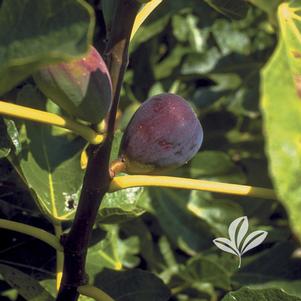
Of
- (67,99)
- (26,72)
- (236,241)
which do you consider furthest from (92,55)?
(236,241)

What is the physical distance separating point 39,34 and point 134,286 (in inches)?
21.1

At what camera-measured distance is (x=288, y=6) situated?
0.89 metres

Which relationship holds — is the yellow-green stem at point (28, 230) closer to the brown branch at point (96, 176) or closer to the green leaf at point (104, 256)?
the brown branch at point (96, 176)

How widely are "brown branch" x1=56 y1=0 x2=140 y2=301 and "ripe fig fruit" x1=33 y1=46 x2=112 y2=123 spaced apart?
4 cm

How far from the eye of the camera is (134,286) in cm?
114

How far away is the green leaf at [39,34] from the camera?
0.64 meters

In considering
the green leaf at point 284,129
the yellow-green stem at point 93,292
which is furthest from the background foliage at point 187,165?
the yellow-green stem at point 93,292

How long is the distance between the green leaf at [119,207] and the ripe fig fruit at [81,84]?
10.3 inches

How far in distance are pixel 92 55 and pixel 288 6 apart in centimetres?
26

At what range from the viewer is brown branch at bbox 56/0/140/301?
31.7 inches

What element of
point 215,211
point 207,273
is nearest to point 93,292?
point 207,273

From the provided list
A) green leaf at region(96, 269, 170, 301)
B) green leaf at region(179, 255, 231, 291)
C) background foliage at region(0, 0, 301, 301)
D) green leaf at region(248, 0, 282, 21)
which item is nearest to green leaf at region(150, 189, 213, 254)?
background foliage at region(0, 0, 301, 301)

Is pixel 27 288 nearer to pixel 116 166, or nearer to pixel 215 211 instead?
pixel 116 166

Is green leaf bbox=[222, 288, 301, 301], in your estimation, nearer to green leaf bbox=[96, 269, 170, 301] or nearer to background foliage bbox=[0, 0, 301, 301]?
background foliage bbox=[0, 0, 301, 301]
